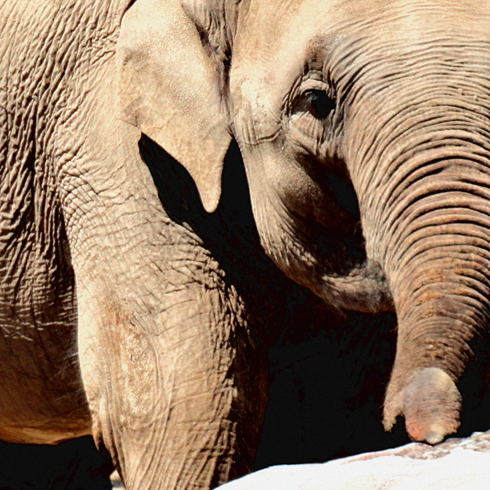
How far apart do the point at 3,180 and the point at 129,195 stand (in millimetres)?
553

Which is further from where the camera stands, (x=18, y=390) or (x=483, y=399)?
(x=18, y=390)

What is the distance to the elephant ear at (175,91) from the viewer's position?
331 cm

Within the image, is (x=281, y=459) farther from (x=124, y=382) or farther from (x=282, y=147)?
(x=282, y=147)

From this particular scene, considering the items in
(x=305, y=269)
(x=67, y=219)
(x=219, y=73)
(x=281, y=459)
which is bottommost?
(x=281, y=459)

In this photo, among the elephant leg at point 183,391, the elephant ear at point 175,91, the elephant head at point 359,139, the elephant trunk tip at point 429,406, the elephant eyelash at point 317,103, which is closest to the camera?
the elephant trunk tip at point 429,406

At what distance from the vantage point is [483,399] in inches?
103

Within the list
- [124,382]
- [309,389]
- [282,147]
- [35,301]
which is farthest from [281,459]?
[282,147]

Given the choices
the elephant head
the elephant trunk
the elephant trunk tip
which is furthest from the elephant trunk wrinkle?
the elephant trunk tip

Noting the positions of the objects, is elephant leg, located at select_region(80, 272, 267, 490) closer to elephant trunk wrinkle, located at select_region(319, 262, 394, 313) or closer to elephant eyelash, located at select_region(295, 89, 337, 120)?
elephant trunk wrinkle, located at select_region(319, 262, 394, 313)

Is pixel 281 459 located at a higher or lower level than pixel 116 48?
lower

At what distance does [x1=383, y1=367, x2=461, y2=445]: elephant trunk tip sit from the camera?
2.45m

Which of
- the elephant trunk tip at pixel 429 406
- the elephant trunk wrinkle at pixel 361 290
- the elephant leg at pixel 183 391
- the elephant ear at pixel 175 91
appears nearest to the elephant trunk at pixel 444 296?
the elephant trunk tip at pixel 429 406

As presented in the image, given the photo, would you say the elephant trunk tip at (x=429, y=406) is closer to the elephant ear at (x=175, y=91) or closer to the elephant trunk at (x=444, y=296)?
the elephant trunk at (x=444, y=296)

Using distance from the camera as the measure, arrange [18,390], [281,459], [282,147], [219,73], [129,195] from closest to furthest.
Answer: [282,147] < [219,73] < [129,195] < [281,459] < [18,390]
